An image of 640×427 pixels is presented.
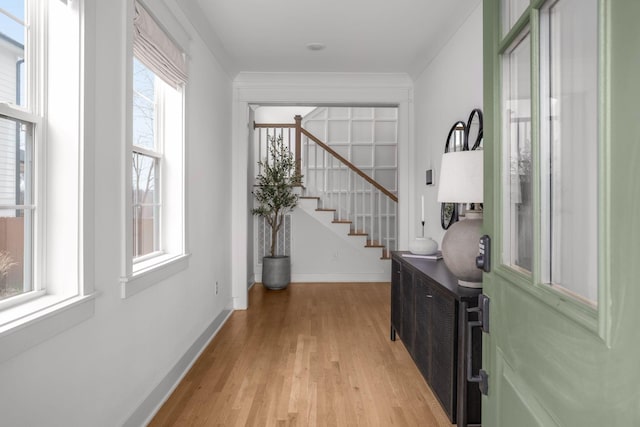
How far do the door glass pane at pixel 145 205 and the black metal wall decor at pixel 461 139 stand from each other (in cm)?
221

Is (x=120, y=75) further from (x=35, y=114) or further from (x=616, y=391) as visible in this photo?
(x=616, y=391)

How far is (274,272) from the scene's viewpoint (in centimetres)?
577

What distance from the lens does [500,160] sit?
3.73 feet

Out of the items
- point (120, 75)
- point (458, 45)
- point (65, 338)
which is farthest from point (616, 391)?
point (458, 45)

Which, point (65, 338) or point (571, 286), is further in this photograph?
point (65, 338)

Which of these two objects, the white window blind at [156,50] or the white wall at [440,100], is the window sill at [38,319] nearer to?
the white window blind at [156,50]

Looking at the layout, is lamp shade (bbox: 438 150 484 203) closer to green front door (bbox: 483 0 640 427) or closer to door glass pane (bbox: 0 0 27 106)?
green front door (bbox: 483 0 640 427)

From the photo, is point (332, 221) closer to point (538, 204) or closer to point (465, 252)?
point (465, 252)

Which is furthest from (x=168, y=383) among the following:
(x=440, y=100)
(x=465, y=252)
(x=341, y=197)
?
(x=341, y=197)

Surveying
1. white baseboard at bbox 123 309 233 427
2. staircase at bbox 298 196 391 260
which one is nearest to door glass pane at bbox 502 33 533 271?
white baseboard at bbox 123 309 233 427

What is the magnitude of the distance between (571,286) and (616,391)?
220mm

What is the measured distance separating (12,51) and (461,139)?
9.12 feet

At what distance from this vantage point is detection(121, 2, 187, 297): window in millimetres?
2219

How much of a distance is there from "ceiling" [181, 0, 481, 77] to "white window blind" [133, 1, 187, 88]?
497mm
